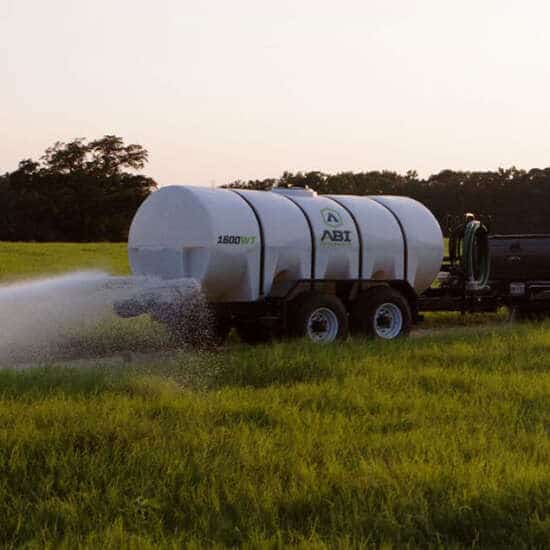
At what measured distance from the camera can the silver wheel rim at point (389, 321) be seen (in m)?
14.3

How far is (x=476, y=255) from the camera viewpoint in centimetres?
1602

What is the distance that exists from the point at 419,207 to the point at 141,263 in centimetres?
440

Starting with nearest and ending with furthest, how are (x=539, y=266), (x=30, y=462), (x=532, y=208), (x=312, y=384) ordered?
(x=30, y=462) < (x=312, y=384) < (x=539, y=266) < (x=532, y=208)

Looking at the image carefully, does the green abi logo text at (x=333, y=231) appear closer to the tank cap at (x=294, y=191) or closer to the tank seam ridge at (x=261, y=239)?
the tank cap at (x=294, y=191)

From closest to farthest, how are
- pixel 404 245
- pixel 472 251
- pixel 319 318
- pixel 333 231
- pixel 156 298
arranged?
pixel 156 298 → pixel 319 318 → pixel 333 231 → pixel 404 245 → pixel 472 251

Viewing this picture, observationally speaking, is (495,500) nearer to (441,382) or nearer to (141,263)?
(441,382)

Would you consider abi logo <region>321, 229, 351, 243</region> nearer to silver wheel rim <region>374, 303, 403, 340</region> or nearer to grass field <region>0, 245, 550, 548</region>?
silver wheel rim <region>374, 303, 403, 340</region>

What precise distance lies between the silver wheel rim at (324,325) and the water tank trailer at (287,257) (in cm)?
1

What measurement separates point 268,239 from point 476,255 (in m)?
4.50

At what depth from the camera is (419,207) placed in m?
15.1

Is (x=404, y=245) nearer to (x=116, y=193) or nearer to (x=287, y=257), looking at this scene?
(x=287, y=257)

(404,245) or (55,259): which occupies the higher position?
(404,245)

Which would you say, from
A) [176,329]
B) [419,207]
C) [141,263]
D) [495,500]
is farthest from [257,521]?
[419,207]

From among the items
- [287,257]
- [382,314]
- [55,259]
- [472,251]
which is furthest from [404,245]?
[55,259]
